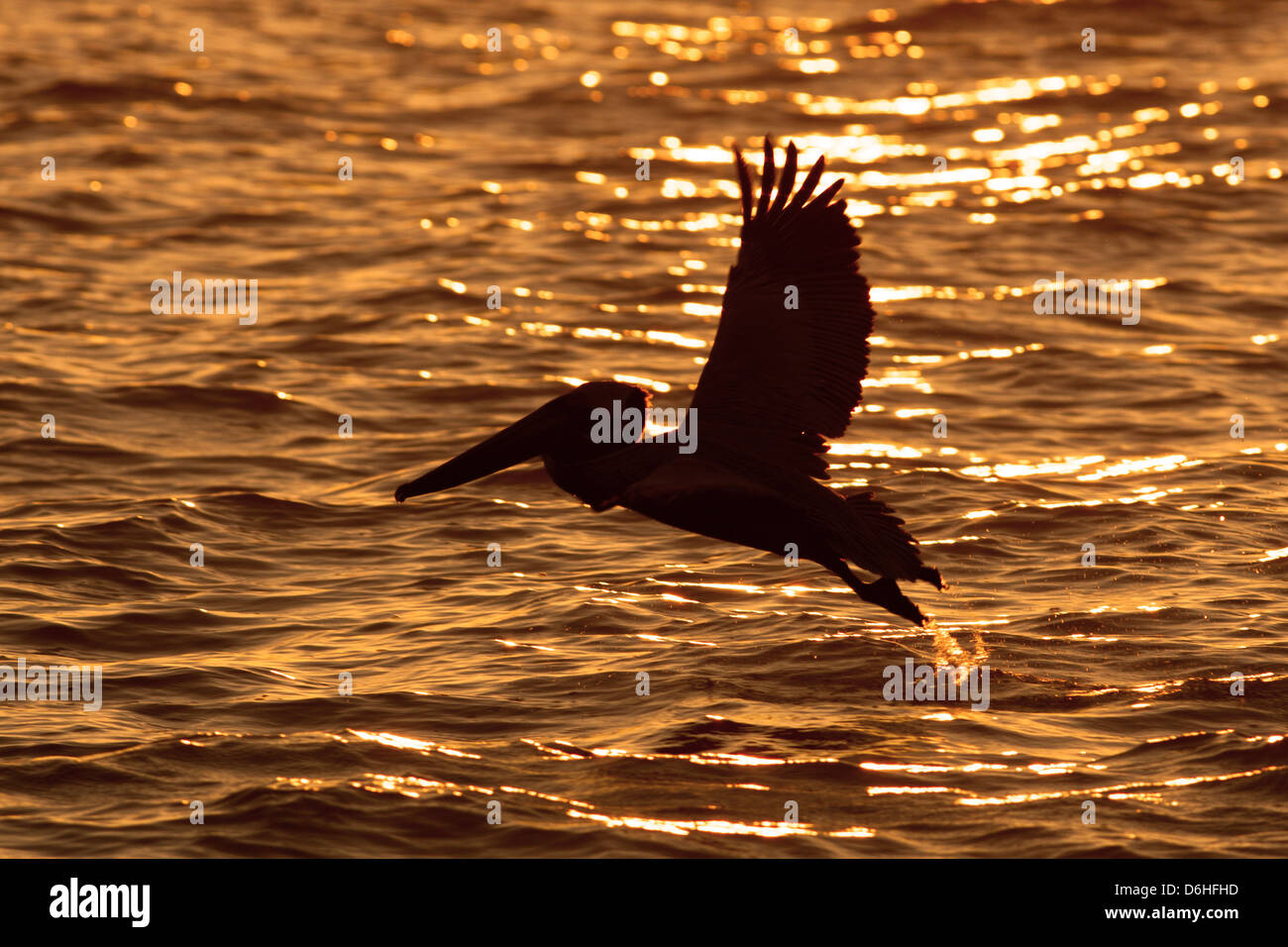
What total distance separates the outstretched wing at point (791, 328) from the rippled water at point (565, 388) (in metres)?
1.08

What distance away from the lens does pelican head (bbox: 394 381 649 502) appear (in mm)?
7062

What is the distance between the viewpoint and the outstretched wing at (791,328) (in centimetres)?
738

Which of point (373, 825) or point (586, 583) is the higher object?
point (586, 583)

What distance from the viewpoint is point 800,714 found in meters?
7.27

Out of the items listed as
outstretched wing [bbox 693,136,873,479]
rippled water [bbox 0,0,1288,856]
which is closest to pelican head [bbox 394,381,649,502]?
outstretched wing [bbox 693,136,873,479]

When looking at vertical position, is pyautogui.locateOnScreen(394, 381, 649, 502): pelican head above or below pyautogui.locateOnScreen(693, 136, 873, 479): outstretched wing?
below

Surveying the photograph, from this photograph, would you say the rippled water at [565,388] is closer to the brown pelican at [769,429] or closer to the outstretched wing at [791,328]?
the brown pelican at [769,429]

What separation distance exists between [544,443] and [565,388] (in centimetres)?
448

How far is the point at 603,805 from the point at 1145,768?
6.21ft

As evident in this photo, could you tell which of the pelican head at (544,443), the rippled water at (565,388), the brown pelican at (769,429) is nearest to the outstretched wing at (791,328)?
the brown pelican at (769,429)

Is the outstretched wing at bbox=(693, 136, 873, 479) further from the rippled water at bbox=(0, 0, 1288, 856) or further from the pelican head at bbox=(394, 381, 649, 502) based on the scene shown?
the rippled water at bbox=(0, 0, 1288, 856)

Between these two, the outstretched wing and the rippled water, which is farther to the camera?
the outstretched wing
